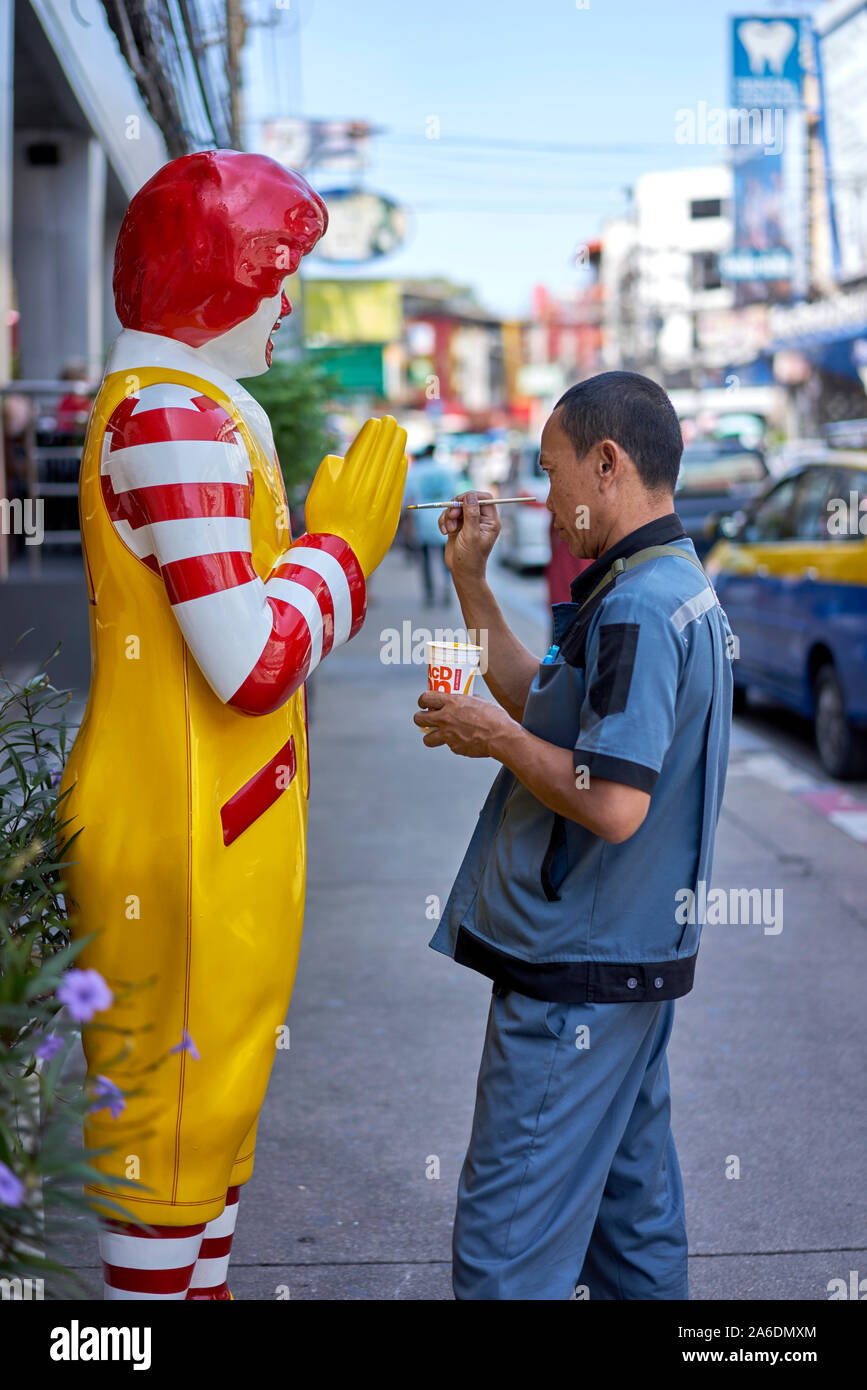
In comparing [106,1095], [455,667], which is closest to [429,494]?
[455,667]

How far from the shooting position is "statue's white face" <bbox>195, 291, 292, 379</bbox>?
7.26 feet

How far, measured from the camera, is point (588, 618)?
2178mm

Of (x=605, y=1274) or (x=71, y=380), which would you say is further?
(x=71, y=380)

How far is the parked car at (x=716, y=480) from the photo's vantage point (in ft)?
45.1

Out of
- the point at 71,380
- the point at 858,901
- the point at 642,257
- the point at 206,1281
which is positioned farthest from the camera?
the point at 642,257

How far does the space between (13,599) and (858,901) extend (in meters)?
5.12

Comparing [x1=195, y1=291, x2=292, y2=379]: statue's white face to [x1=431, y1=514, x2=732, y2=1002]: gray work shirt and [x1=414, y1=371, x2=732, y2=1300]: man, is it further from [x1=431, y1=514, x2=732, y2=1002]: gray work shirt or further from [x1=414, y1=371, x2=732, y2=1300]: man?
[x1=431, y1=514, x2=732, y2=1002]: gray work shirt

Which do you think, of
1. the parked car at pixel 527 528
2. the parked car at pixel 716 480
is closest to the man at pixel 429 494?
the parked car at pixel 527 528

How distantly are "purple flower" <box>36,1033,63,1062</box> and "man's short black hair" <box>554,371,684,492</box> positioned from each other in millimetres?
1125

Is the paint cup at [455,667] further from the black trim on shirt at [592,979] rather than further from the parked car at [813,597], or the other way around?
the parked car at [813,597]

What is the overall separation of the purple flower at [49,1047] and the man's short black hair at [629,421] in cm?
113

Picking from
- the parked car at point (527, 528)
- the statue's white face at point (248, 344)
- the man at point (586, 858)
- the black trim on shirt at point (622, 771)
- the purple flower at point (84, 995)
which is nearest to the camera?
the purple flower at point (84, 995)
